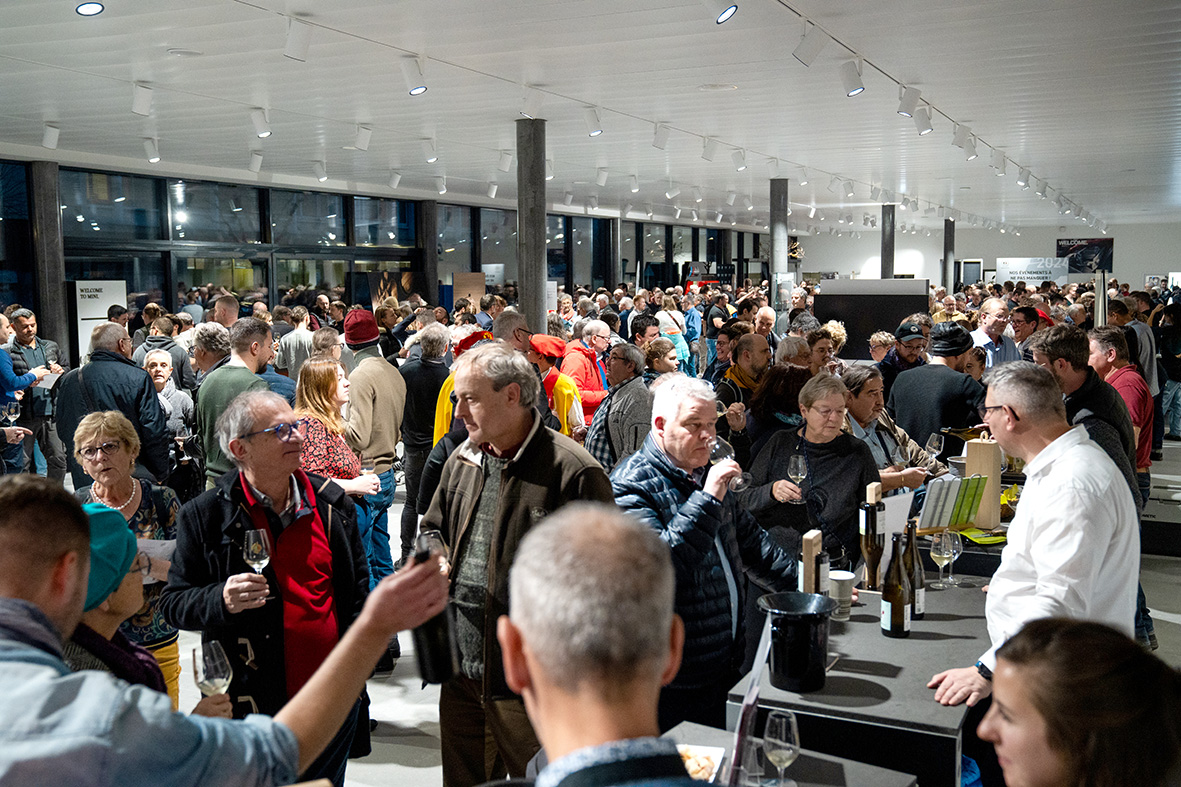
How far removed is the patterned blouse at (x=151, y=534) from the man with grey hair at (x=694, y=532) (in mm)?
1557

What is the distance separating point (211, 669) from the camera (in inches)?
84.9

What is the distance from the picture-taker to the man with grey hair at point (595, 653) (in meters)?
1.05

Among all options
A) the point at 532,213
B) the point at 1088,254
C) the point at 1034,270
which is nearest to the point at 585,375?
the point at 532,213

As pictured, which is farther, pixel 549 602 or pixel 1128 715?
pixel 1128 715

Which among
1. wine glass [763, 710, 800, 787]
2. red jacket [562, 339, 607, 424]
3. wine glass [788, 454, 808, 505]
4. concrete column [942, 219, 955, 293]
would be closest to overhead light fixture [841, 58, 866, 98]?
red jacket [562, 339, 607, 424]

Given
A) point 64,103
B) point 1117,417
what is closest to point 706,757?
point 1117,417

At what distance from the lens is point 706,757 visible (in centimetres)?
216

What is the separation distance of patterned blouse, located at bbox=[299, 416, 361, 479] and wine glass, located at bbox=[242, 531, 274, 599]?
4.84ft

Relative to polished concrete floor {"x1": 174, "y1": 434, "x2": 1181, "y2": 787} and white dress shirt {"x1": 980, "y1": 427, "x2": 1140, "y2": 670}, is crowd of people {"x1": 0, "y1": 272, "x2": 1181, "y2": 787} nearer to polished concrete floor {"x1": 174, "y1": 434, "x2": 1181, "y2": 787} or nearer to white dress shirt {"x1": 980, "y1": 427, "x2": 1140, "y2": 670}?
white dress shirt {"x1": 980, "y1": 427, "x2": 1140, "y2": 670}

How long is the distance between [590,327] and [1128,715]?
6274mm

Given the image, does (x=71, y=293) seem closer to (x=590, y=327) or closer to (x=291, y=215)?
(x=291, y=215)

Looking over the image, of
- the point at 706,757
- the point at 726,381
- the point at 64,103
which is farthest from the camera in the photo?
the point at 64,103

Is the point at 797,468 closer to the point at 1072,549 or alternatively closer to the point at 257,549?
the point at 1072,549

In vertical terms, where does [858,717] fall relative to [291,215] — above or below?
below
